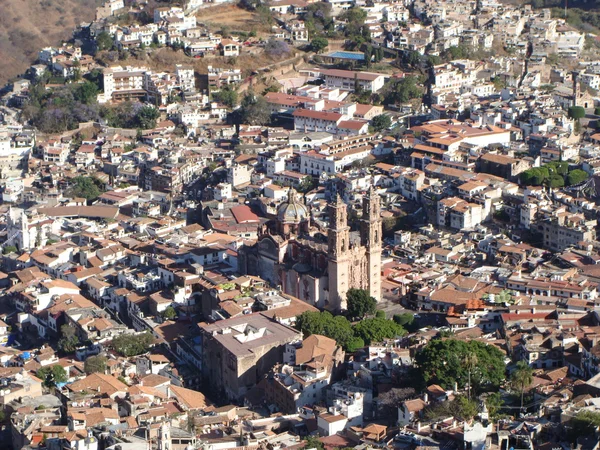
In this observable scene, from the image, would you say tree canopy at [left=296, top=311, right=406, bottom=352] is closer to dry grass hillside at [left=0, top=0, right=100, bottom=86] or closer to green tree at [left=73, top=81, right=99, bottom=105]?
green tree at [left=73, top=81, right=99, bottom=105]

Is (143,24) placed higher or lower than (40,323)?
higher

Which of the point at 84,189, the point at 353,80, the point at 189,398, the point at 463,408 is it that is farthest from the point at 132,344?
the point at 353,80

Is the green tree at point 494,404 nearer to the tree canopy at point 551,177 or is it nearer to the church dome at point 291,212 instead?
the church dome at point 291,212

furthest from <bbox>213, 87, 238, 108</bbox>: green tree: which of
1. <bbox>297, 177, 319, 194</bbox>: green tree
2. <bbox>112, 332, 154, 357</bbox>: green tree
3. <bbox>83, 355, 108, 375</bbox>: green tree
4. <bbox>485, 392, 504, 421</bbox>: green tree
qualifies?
<bbox>485, 392, 504, 421</bbox>: green tree

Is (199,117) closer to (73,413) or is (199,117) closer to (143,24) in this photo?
(143,24)

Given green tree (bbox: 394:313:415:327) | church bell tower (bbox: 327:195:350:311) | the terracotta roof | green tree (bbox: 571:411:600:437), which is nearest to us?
green tree (bbox: 571:411:600:437)

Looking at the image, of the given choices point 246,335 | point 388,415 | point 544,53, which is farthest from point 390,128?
point 388,415
